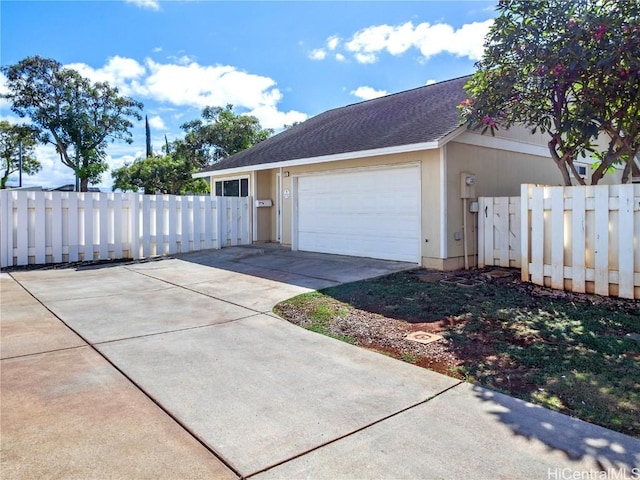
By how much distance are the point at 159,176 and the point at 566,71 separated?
2472cm

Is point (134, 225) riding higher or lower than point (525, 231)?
higher

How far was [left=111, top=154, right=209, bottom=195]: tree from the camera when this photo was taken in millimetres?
26828

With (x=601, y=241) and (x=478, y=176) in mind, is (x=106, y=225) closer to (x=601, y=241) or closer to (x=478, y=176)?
(x=478, y=176)

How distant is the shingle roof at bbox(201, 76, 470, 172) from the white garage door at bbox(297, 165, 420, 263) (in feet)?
2.31

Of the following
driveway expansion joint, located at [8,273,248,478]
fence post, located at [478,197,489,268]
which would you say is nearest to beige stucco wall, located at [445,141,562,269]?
fence post, located at [478,197,489,268]

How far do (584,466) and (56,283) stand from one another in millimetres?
8906

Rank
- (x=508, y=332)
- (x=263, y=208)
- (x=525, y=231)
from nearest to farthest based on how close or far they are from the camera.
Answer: (x=508, y=332), (x=525, y=231), (x=263, y=208)

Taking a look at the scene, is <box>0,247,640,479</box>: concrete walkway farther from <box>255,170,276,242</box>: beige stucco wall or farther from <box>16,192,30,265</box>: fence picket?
<box>255,170,276,242</box>: beige stucco wall

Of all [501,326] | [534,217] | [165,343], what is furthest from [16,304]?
[534,217]

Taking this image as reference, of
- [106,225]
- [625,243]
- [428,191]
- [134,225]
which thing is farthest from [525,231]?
[106,225]

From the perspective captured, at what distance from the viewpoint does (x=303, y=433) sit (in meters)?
2.83

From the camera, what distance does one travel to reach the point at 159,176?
27000 millimetres

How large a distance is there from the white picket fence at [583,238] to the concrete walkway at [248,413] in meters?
4.09

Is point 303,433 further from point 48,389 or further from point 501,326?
point 501,326
